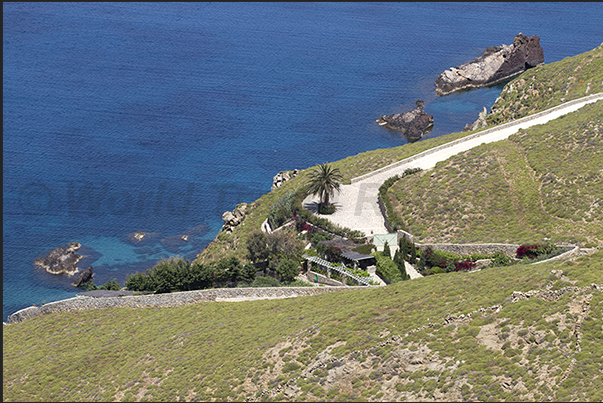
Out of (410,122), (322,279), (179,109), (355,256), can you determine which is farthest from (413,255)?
(179,109)

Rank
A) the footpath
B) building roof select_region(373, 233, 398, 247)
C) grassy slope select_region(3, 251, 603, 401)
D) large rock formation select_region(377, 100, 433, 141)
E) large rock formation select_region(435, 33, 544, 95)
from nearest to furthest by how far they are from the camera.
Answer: grassy slope select_region(3, 251, 603, 401), building roof select_region(373, 233, 398, 247), the footpath, large rock formation select_region(377, 100, 433, 141), large rock formation select_region(435, 33, 544, 95)

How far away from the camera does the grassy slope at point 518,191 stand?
6325 centimetres

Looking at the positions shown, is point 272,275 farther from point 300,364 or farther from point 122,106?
point 122,106

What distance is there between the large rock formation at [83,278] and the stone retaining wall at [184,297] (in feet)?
76.3

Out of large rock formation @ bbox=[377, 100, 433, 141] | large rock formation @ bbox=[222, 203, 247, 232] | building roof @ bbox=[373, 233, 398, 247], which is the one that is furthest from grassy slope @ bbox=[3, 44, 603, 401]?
large rock formation @ bbox=[377, 100, 433, 141]

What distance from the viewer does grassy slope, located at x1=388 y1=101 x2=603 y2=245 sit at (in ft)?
208

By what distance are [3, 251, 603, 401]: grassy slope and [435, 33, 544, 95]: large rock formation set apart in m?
102

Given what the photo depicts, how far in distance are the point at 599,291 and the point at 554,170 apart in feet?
99.1

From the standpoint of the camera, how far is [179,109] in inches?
5497

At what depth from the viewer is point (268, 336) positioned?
46969 millimetres

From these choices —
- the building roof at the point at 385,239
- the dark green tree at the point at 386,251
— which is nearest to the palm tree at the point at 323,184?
the building roof at the point at 385,239

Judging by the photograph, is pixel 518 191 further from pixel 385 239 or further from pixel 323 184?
pixel 323 184

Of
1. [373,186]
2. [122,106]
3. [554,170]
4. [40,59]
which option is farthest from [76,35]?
[554,170]

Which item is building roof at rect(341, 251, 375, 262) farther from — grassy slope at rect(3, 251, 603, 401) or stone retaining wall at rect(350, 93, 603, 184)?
stone retaining wall at rect(350, 93, 603, 184)
